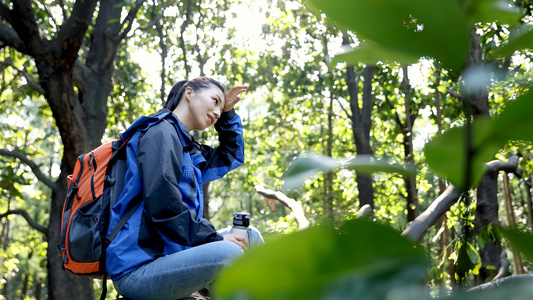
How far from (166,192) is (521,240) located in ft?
6.47

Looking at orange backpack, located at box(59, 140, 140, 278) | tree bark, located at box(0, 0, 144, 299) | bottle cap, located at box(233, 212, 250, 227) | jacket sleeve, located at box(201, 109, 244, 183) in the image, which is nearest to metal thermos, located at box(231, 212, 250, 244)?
bottle cap, located at box(233, 212, 250, 227)

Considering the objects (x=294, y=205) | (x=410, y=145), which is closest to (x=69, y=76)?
(x=294, y=205)

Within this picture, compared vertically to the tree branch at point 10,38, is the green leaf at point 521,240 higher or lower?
lower

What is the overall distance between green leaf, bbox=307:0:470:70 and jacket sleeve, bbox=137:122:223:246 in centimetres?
198

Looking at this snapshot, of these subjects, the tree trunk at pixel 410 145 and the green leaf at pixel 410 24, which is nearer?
the green leaf at pixel 410 24

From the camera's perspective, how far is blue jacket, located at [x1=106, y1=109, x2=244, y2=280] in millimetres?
2201

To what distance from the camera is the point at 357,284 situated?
22 cm

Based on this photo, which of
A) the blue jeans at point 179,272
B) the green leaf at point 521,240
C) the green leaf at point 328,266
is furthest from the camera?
the blue jeans at point 179,272

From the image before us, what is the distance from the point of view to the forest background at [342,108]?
11.0 inches

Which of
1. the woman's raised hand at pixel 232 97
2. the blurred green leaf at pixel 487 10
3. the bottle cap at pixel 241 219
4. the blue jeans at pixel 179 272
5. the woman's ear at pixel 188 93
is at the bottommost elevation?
the blue jeans at pixel 179 272

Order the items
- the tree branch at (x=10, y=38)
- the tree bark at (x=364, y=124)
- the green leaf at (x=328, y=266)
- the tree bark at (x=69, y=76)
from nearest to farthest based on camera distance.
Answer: the green leaf at (x=328, y=266)
the tree bark at (x=69, y=76)
the tree branch at (x=10, y=38)
the tree bark at (x=364, y=124)

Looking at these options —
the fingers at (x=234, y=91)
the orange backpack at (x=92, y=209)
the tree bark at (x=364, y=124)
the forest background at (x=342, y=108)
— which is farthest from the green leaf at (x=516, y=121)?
the tree bark at (x=364, y=124)

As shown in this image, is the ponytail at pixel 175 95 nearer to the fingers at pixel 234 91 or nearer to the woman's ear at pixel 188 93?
the woman's ear at pixel 188 93

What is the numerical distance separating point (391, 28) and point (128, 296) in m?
2.12
